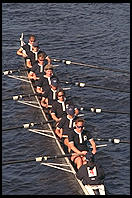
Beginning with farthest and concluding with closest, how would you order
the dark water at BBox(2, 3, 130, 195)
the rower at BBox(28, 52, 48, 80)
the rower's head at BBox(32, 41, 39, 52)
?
the rower's head at BBox(32, 41, 39, 52) → the rower at BBox(28, 52, 48, 80) → the dark water at BBox(2, 3, 130, 195)

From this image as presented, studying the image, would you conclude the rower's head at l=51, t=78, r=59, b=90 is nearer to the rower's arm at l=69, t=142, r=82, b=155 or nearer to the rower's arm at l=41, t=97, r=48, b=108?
the rower's arm at l=41, t=97, r=48, b=108

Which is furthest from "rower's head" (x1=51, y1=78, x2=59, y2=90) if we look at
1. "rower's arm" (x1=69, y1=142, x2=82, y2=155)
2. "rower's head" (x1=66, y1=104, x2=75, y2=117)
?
"rower's arm" (x1=69, y1=142, x2=82, y2=155)

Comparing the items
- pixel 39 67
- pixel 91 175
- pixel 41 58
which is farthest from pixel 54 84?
pixel 91 175

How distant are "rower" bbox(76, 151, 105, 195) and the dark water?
4.32 ft

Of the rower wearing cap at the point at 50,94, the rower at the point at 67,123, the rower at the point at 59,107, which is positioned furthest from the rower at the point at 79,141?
the rower wearing cap at the point at 50,94

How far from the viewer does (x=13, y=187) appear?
107ft

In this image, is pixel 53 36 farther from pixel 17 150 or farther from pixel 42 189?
pixel 42 189

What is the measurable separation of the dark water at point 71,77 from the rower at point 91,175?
1318mm

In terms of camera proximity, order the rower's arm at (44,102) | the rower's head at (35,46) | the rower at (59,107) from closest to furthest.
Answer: the rower at (59,107) → the rower's arm at (44,102) → the rower's head at (35,46)

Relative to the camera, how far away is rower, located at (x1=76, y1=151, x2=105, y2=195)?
98.1 ft

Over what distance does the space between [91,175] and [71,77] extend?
1608 centimetres

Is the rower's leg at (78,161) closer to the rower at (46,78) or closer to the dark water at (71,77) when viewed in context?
the dark water at (71,77)

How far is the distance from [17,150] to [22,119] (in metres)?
3.99

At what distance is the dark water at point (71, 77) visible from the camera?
33469mm
